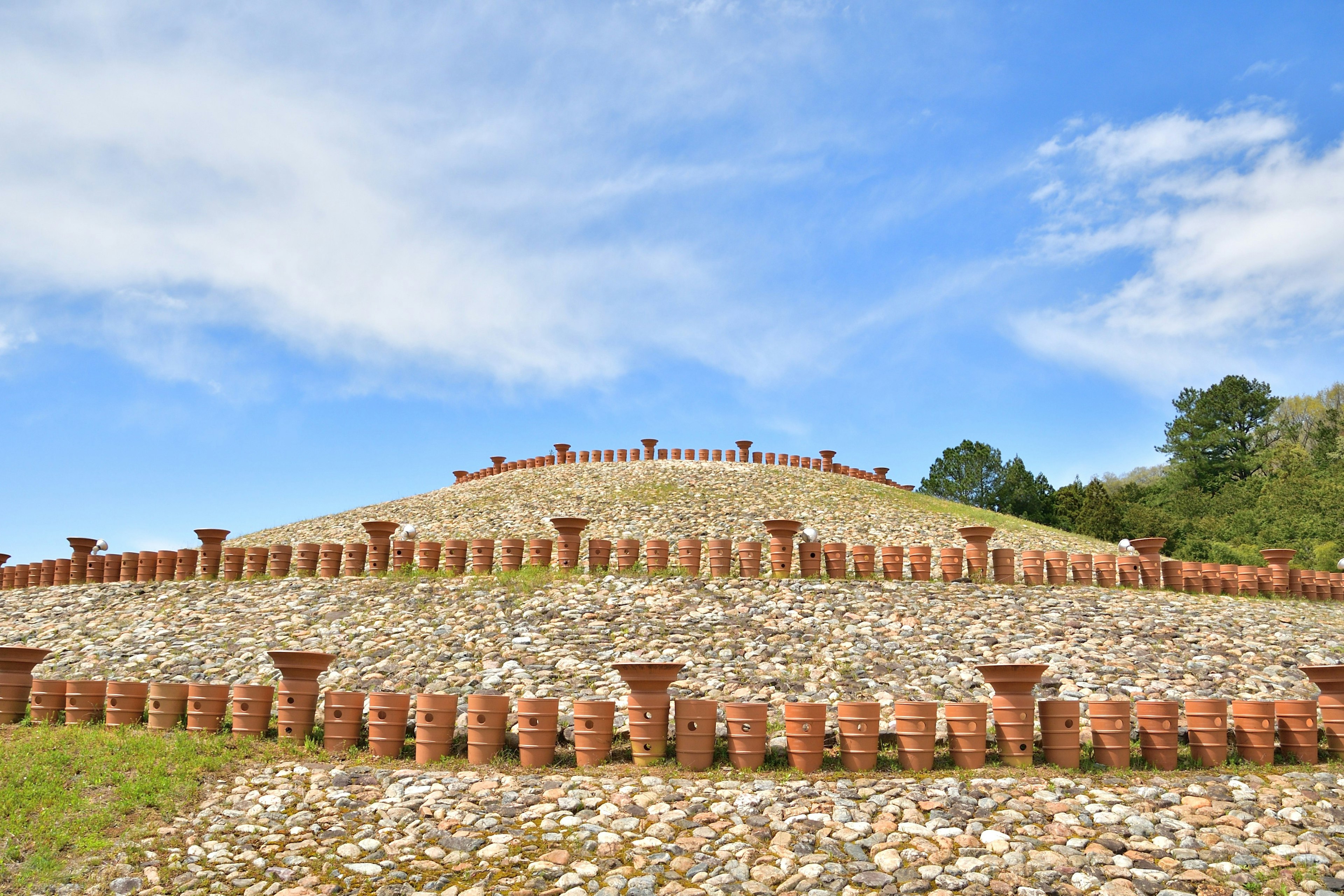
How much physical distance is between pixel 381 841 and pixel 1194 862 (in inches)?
249

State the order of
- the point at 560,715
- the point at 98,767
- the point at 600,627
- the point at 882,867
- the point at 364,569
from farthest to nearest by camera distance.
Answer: the point at 364,569 < the point at 600,627 < the point at 560,715 < the point at 98,767 < the point at 882,867

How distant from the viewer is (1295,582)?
18.3 metres

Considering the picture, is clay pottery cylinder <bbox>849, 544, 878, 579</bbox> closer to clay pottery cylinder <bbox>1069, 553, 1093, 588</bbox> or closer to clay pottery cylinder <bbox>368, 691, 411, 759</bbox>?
clay pottery cylinder <bbox>1069, 553, 1093, 588</bbox>

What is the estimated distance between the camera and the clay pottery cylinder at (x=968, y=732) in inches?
330

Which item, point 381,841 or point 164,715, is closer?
point 381,841

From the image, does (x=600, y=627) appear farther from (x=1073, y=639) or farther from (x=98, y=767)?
(x=1073, y=639)

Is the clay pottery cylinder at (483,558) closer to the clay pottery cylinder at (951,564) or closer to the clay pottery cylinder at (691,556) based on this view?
the clay pottery cylinder at (691,556)

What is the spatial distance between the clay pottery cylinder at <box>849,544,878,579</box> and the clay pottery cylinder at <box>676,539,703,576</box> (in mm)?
2719

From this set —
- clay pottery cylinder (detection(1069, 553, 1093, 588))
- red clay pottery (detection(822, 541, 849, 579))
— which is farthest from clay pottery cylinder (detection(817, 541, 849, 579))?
clay pottery cylinder (detection(1069, 553, 1093, 588))

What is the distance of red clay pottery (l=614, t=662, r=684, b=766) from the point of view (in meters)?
8.49

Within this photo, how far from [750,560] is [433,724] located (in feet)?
22.5

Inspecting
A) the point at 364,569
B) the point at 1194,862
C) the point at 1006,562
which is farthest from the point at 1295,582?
the point at 364,569

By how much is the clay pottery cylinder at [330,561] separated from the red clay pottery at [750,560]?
7546mm

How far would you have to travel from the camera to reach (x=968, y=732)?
8.40 meters
